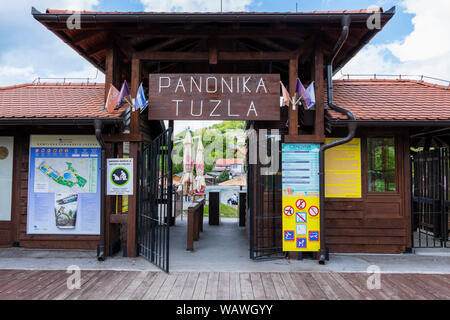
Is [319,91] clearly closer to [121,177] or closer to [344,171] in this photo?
[344,171]

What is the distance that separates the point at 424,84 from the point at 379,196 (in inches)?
136

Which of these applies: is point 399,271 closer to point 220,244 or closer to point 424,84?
point 220,244

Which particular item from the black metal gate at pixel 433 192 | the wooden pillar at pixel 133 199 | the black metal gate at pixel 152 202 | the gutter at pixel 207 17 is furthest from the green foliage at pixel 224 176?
the gutter at pixel 207 17

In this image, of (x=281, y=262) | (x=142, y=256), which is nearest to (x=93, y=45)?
(x=142, y=256)

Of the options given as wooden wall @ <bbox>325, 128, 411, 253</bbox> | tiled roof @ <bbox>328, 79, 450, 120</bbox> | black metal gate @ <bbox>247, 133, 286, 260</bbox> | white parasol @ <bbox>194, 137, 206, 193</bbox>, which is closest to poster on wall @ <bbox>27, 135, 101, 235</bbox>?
black metal gate @ <bbox>247, 133, 286, 260</bbox>

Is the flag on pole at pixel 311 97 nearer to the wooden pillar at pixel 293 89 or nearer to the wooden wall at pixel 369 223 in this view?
the wooden pillar at pixel 293 89

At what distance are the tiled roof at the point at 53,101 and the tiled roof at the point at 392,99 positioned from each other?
191 inches

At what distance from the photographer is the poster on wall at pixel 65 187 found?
6.52 meters

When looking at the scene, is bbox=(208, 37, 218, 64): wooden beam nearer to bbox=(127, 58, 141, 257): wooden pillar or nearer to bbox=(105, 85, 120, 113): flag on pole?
bbox=(127, 58, 141, 257): wooden pillar

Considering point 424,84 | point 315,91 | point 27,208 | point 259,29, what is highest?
point 259,29

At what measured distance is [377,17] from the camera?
5371 mm

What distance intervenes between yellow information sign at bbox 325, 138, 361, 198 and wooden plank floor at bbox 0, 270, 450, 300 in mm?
1829

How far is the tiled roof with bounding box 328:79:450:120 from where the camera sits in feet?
20.0

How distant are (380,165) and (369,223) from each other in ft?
4.08
